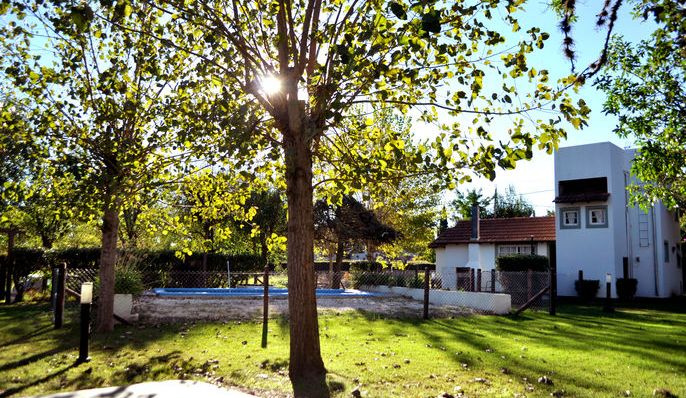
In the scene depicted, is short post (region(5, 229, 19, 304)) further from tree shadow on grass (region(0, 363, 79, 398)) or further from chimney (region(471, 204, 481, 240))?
chimney (region(471, 204, 481, 240))

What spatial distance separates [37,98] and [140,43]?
6.48ft

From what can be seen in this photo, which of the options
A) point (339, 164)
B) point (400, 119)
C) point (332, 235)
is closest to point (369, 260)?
point (332, 235)

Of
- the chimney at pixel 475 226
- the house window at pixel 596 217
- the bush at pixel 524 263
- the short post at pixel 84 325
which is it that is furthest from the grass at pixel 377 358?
the chimney at pixel 475 226

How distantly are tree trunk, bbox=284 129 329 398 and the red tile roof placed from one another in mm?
25856

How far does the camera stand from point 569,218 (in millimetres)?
28016

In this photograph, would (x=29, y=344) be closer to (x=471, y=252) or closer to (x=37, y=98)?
(x=37, y=98)

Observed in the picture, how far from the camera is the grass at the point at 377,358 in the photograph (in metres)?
6.35

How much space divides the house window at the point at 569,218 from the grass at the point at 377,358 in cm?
1589

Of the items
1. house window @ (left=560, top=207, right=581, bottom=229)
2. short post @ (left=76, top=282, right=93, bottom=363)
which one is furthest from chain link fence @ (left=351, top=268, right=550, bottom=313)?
short post @ (left=76, top=282, right=93, bottom=363)

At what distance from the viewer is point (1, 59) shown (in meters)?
8.71

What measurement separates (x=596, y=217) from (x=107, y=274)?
24.3m

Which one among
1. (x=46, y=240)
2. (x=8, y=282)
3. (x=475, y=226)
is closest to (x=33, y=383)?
(x=8, y=282)

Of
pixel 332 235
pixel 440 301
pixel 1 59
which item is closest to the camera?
pixel 1 59

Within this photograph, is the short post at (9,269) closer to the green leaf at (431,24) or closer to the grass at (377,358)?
the grass at (377,358)
